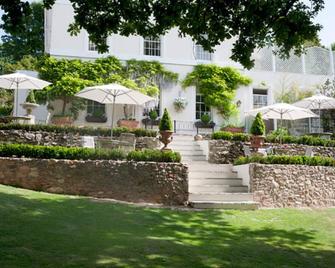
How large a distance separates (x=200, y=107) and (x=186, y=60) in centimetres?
248

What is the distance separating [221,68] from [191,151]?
278 inches

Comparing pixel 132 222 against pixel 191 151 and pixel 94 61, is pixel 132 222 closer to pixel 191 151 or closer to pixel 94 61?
pixel 191 151

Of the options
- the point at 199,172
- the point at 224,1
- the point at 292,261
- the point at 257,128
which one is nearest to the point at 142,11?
the point at 224,1

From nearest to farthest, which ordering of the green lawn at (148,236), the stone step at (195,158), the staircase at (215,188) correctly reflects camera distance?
the green lawn at (148,236) → the staircase at (215,188) → the stone step at (195,158)

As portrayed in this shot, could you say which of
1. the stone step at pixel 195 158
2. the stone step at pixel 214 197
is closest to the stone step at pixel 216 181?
the stone step at pixel 214 197

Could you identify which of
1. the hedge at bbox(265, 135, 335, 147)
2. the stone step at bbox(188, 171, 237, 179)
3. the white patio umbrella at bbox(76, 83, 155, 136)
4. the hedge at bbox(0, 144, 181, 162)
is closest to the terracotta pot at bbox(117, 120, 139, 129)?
the white patio umbrella at bbox(76, 83, 155, 136)

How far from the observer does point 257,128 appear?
47.8ft

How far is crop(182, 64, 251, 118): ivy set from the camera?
21312mm

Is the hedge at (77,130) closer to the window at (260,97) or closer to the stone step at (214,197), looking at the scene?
the stone step at (214,197)

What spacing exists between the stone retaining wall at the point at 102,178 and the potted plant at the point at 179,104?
990 centimetres

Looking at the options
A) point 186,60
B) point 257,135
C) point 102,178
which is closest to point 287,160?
point 257,135

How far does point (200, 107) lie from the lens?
71.1 ft

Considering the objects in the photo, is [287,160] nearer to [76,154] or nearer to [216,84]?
[76,154]

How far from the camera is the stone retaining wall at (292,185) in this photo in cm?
1212
